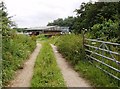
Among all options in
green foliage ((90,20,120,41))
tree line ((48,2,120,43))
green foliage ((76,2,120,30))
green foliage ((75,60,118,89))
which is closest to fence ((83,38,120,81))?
green foliage ((75,60,118,89))

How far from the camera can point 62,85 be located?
28.7 ft

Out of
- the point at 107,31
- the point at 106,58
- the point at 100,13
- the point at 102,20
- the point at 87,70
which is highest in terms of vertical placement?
the point at 100,13

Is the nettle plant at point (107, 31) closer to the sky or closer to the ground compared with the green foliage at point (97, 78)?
closer to the sky

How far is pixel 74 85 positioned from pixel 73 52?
5.62 meters

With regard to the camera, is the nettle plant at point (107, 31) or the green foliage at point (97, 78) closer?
the green foliage at point (97, 78)

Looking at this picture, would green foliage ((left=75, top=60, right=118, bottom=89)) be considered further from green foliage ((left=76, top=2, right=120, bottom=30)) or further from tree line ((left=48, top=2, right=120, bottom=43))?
green foliage ((left=76, top=2, right=120, bottom=30))

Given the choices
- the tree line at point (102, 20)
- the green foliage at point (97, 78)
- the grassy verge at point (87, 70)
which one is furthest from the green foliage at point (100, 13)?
the green foliage at point (97, 78)

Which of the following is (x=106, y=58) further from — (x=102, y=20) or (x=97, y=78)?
(x=102, y=20)

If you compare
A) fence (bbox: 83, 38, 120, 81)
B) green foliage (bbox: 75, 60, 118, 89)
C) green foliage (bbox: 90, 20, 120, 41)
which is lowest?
green foliage (bbox: 75, 60, 118, 89)

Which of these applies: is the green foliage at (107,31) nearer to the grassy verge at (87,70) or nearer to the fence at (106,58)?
the grassy verge at (87,70)

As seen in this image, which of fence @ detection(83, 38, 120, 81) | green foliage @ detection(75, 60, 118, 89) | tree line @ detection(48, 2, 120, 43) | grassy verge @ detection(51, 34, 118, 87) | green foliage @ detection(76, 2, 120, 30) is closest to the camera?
green foliage @ detection(75, 60, 118, 89)

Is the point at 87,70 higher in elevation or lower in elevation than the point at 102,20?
lower

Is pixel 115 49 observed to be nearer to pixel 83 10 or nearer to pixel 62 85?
pixel 62 85

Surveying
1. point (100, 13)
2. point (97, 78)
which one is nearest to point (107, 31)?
point (100, 13)
